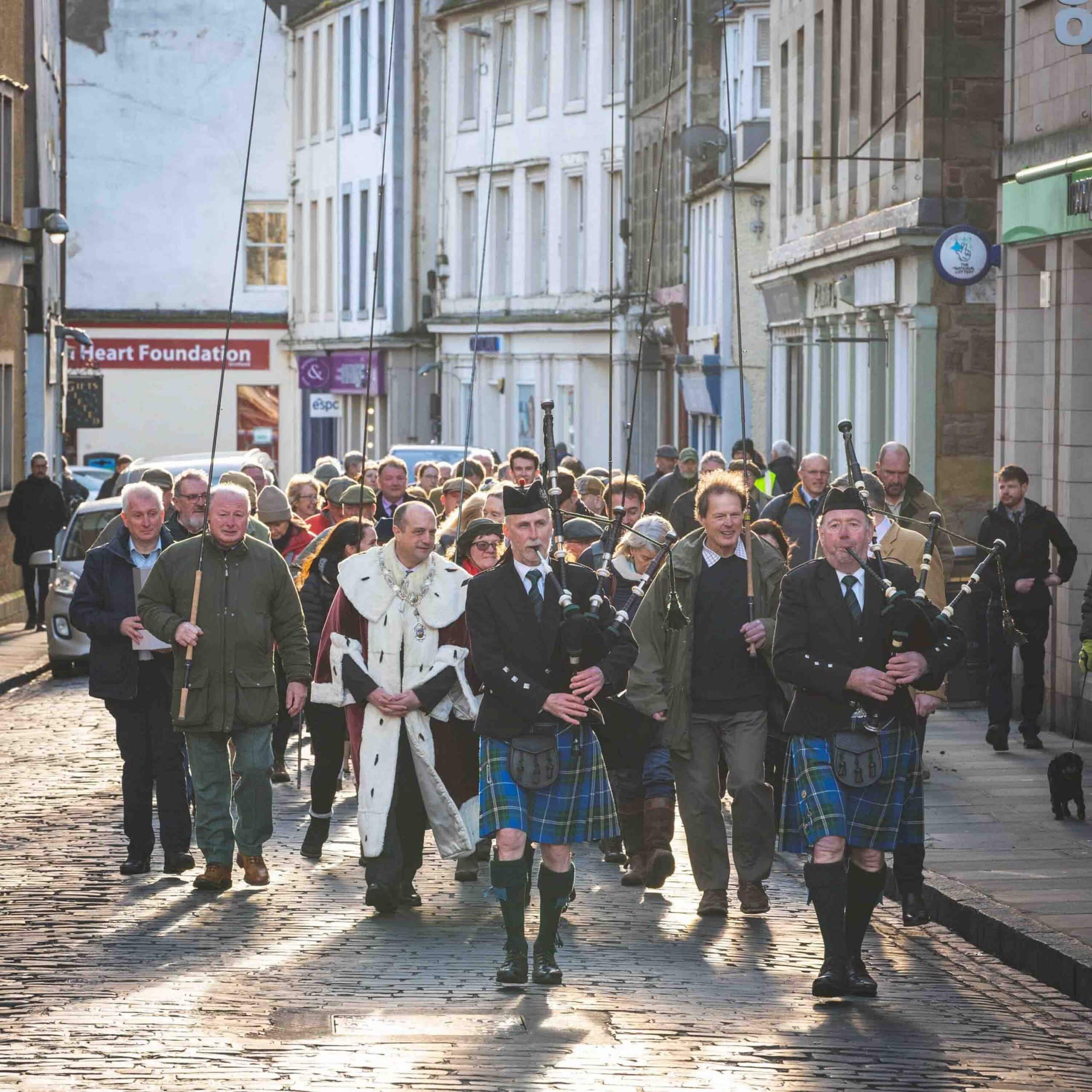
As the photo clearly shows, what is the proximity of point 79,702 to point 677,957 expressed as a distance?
469 inches

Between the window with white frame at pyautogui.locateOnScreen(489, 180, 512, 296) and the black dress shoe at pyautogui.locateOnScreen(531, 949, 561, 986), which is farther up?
the window with white frame at pyautogui.locateOnScreen(489, 180, 512, 296)

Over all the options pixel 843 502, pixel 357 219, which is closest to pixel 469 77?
pixel 357 219

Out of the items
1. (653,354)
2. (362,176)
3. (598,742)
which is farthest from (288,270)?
(598,742)

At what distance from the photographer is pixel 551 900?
9.23 metres

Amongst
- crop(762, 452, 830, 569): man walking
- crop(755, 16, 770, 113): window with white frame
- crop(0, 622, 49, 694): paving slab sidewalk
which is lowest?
crop(0, 622, 49, 694): paving slab sidewalk

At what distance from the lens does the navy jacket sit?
38.4ft

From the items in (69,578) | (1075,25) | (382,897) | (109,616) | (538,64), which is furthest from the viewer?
(538,64)

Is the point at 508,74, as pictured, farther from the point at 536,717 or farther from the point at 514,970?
the point at 514,970

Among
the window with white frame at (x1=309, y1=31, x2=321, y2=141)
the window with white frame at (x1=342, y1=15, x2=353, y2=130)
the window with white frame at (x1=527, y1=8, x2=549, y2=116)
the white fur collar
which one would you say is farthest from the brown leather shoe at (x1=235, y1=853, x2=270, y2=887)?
the window with white frame at (x1=309, y1=31, x2=321, y2=141)

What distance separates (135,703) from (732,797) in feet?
9.56

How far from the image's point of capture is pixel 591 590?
30.7ft

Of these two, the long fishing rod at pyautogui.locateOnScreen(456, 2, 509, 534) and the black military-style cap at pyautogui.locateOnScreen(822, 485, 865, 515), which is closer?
the black military-style cap at pyautogui.locateOnScreen(822, 485, 865, 515)

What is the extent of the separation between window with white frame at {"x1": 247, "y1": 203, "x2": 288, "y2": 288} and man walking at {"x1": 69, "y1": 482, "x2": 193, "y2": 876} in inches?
2177

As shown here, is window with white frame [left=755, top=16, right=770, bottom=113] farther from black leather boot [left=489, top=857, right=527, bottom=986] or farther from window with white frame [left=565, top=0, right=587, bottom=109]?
black leather boot [left=489, top=857, right=527, bottom=986]
